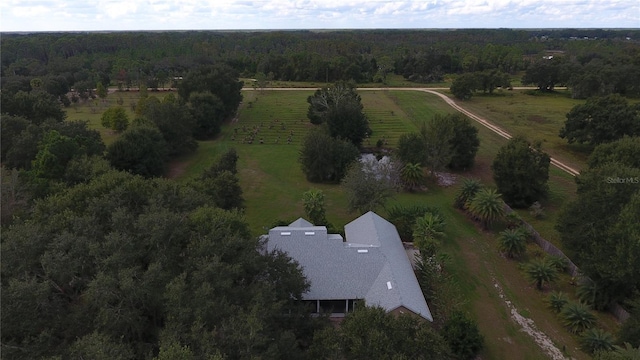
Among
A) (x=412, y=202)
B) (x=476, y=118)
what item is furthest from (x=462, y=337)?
(x=476, y=118)

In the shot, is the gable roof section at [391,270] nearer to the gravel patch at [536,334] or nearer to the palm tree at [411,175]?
the gravel patch at [536,334]

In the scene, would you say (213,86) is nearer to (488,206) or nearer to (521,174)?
(521,174)

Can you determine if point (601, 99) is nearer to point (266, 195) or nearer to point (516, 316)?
point (516, 316)

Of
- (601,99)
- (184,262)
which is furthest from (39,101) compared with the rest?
(601,99)

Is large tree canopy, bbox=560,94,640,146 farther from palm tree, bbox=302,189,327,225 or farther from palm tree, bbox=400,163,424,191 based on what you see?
palm tree, bbox=302,189,327,225

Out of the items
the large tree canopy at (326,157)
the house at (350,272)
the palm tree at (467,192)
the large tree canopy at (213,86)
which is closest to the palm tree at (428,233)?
the house at (350,272)

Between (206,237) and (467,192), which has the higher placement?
(206,237)

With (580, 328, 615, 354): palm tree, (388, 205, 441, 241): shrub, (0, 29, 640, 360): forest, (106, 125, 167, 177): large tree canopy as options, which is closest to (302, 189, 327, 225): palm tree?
→ (0, 29, 640, 360): forest

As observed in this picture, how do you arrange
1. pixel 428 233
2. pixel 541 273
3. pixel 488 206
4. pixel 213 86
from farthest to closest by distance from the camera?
1. pixel 213 86
2. pixel 488 206
3. pixel 428 233
4. pixel 541 273
